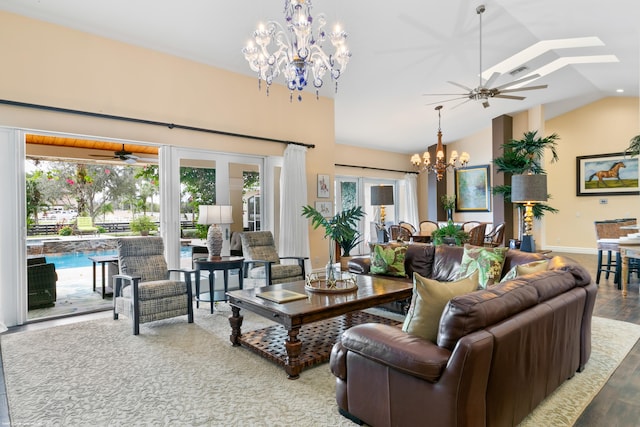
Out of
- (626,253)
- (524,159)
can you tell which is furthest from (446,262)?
(524,159)

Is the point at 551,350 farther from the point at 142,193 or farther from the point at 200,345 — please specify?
the point at 142,193

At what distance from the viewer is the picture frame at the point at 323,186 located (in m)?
6.88

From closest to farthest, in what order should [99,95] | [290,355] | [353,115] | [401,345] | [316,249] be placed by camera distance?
[401,345], [290,355], [99,95], [316,249], [353,115]

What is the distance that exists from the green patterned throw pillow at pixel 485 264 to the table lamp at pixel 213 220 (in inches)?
118

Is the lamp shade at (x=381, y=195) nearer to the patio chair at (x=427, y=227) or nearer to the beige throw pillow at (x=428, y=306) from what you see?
the patio chair at (x=427, y=227)

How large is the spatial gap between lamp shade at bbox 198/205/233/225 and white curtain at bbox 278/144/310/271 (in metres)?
1.40

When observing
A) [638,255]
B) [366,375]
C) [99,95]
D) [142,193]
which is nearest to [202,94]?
[99,95]

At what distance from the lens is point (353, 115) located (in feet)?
25.6

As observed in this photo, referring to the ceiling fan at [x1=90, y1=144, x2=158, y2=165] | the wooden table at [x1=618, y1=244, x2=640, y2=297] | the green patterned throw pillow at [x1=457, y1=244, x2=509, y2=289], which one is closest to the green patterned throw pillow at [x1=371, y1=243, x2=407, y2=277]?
the green patterned throw pillow at [x1=457, y1=244, x2=509, y2=289]

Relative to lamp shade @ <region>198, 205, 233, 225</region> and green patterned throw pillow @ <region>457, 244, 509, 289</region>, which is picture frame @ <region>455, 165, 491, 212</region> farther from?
lamp shade @ <region>198, 205, 233, 225</region>

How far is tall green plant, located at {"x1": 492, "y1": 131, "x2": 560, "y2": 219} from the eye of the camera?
8.21 m

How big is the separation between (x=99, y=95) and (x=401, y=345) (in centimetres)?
455

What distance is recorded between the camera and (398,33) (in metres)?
5.09

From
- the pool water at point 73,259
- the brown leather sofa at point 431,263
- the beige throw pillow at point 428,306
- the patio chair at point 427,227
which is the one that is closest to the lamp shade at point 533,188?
the brown leather sofa at point 431,263
